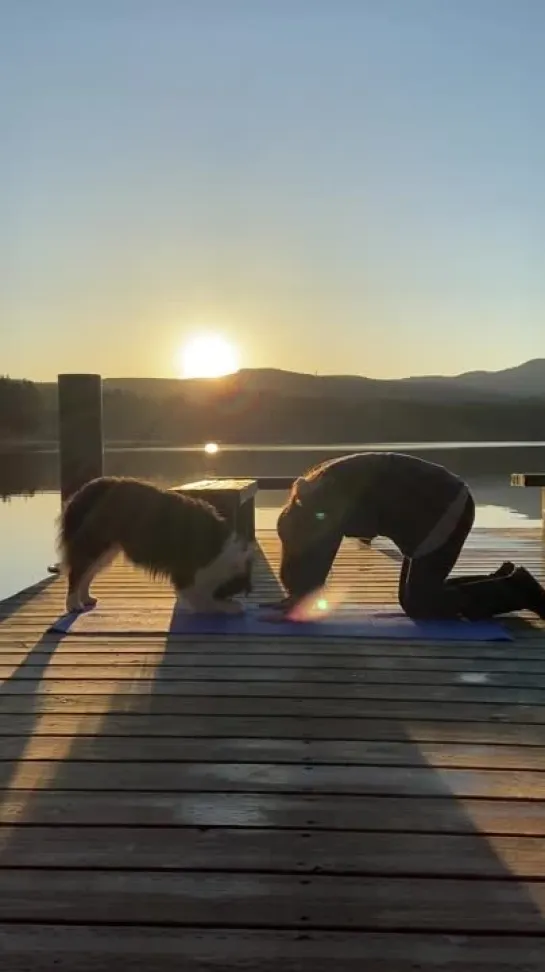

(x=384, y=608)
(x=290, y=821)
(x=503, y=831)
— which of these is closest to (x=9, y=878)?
(x=290, y=821)

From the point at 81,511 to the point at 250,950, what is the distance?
137 inches

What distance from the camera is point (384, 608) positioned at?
508 cm

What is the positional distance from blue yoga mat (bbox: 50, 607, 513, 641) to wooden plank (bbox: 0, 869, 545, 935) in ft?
7.76

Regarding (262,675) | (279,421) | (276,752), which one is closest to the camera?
(276,752)

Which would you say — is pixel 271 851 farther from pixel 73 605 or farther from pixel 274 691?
pixel 73 605

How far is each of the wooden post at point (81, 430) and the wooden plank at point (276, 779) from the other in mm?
4910

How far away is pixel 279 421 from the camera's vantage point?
47031 mm

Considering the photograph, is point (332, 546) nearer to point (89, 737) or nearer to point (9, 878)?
point (89, 737)

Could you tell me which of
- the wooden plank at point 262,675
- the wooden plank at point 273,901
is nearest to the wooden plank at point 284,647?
the wooden plank at point 262,675

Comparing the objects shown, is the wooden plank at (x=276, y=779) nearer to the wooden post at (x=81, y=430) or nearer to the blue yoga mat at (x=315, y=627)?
the blue yoga mat at (x=315, y=627)

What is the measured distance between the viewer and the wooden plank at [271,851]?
78.7 inches

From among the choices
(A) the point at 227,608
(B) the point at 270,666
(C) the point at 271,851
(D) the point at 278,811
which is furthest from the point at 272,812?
(A) the point at 227,608

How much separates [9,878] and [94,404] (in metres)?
5.69

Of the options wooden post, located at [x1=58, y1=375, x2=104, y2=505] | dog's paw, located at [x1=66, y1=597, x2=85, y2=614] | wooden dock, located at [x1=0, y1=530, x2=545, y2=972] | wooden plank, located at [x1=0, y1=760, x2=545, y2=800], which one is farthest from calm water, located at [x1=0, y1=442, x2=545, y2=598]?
wooden plank, located at [x1=0, y1=760, x2=545, y2=800]
